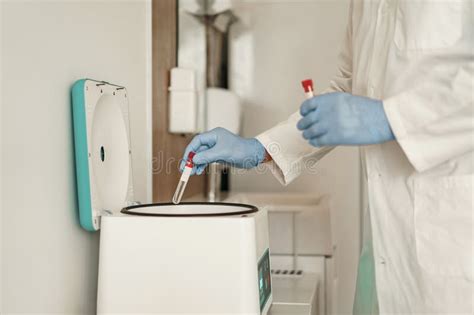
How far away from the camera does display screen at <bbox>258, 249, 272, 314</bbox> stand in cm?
109

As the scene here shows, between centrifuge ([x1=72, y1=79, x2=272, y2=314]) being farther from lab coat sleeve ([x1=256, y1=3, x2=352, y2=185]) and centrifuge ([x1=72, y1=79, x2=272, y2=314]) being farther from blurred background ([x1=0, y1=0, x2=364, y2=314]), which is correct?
lab coat sleeve ([x1=256, y1=3, x2=352, y2=185])

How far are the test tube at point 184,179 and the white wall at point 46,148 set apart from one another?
0.59 ft

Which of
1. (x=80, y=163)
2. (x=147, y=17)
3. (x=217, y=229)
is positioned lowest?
(x=217, y=229)

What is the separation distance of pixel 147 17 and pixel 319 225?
2.37 ft

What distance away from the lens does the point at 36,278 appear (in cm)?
100

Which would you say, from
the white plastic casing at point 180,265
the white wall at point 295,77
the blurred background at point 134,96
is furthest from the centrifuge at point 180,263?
the white wall at point 295,77

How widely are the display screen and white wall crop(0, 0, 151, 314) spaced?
0.33 metres

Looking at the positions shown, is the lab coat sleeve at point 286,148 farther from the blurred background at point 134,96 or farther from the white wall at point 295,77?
the white wall at point 295,77

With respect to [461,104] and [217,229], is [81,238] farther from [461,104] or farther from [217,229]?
[461,104]

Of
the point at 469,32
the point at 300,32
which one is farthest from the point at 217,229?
the point at 300,32

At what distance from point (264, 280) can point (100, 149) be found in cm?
39

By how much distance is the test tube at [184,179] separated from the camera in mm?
1146

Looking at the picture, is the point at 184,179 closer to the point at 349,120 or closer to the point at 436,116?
the point at 349,120

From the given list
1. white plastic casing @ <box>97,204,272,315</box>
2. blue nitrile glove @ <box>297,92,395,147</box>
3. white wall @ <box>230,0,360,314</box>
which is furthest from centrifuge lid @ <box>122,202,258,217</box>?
white wall @ <box>230,0,360,314</box>
